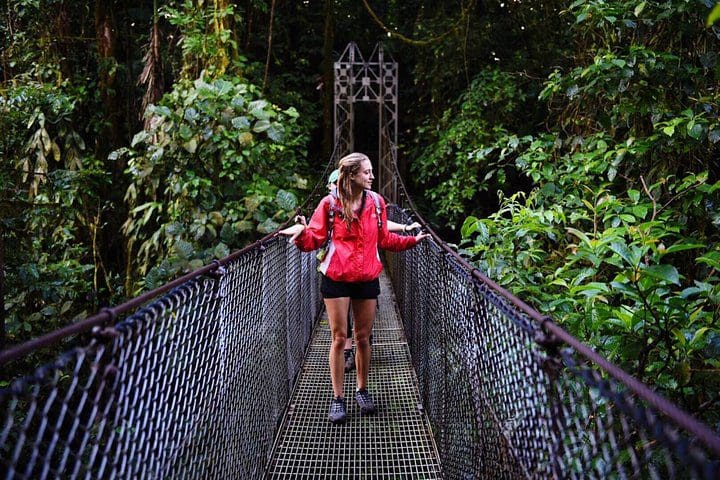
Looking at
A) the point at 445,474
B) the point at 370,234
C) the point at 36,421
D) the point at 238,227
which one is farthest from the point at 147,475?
the point at 36,421

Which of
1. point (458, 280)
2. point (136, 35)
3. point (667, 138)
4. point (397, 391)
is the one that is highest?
point (136, 35)

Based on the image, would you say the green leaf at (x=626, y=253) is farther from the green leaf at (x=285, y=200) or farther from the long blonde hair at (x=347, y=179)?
the green leaf at (x=285, y=200)

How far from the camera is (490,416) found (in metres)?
1.16

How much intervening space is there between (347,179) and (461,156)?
152 inches

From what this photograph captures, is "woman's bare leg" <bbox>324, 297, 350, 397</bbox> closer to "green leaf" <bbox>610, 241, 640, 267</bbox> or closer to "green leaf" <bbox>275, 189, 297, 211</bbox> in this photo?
"green leaf" <bbox>610, 241, 640, 267</bbox>

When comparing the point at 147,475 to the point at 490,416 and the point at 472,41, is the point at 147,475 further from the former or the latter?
the point at 472,41

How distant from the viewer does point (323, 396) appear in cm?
225

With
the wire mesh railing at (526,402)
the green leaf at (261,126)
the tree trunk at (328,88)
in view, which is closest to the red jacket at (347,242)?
the wire mesh railing at (526,402)

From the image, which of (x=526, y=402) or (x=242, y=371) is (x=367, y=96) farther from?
(x=526, y=402)

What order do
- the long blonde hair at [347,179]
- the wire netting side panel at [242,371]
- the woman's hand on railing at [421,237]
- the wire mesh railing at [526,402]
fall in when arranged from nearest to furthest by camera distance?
the wire mesh railing at [526,402] < the wire netting side panel at [242,371] < the long blonde hair at [347,179] < the woman's hand on railing at [421,237]

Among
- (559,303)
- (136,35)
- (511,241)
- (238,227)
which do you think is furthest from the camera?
(136,35)

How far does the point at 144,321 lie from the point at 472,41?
602 cm

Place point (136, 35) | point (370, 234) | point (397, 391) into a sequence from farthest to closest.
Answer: point (136, 35) → point (397, 391) → point (370, 234)

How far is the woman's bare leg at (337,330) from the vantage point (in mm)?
1861
